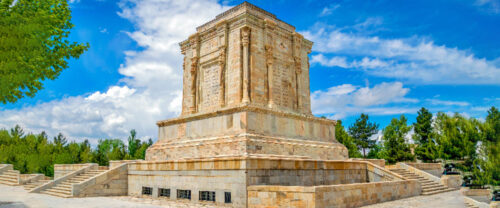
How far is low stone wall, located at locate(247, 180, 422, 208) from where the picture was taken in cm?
1100

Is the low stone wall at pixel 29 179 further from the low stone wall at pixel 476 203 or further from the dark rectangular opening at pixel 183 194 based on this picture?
the low stone wall at pixel 476 203

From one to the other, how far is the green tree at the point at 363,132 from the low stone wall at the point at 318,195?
119 feet

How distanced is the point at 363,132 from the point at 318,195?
138 feet

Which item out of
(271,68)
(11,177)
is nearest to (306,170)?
(271,68)

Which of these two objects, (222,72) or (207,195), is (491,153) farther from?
(222,72)

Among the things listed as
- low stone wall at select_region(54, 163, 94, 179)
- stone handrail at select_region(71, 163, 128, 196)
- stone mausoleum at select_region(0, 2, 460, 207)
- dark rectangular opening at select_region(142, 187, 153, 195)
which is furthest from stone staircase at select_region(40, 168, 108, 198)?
low stone wall at select_region(54, 163, 94, 179)

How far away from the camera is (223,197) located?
13562 mm

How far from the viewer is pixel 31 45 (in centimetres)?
1254

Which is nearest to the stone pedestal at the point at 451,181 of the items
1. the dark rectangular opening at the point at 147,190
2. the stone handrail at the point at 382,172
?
the stone handrail at the point at 382,172

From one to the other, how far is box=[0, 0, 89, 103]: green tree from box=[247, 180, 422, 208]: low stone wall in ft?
30.2

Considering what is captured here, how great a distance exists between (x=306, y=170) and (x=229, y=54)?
29.9ft

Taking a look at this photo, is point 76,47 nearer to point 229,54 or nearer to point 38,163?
point 229,54

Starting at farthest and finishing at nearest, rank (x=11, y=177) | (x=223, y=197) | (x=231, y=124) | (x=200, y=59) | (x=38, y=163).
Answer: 1. (x=38, y=163)
2. (x=11, y=177)
3. (x=200, y=59)
4. (x=231, y=124)
5. (x=223, y=197)

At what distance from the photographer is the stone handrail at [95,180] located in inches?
675
